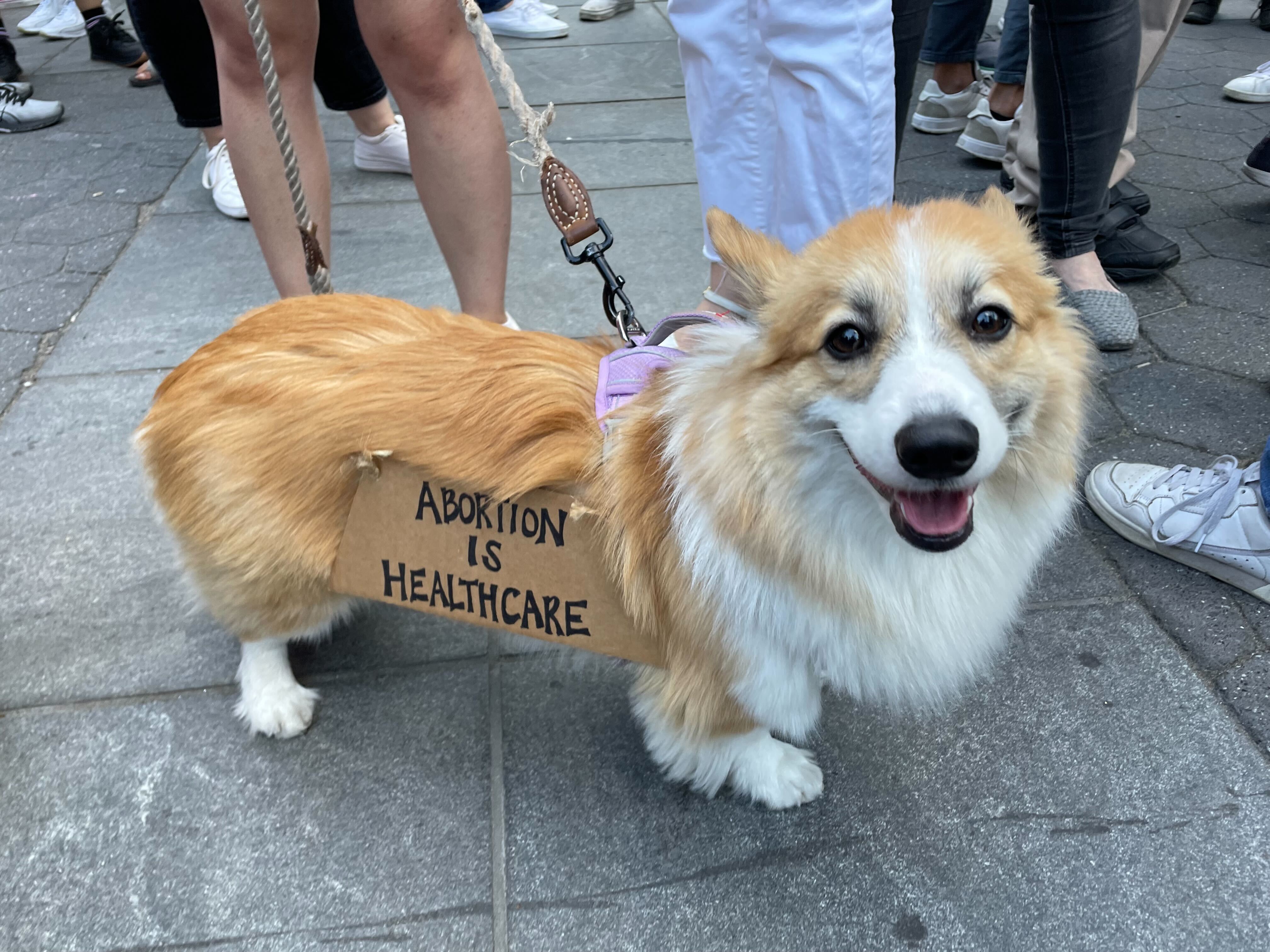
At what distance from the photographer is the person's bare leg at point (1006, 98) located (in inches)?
184

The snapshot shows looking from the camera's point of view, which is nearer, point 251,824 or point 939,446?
point 939,446

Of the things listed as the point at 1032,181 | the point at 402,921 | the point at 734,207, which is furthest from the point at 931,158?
the point at 402,921

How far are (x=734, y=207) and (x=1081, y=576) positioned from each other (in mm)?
1456

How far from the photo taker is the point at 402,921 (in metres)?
1.76

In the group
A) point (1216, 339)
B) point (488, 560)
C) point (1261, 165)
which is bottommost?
point (1216, 339)

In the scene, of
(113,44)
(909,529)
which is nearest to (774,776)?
(909,529)

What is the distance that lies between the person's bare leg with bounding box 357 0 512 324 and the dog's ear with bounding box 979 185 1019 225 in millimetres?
1577

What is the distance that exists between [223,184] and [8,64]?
304cm

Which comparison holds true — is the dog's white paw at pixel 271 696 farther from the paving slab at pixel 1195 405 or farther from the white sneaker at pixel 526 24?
the white sneaker at pixel 526 24

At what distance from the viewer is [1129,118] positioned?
3.46 meters

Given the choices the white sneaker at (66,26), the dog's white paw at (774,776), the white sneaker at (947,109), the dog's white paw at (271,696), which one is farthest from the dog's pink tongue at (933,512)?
the white sneaker at (66,26)

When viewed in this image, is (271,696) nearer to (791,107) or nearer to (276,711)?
(276,711)

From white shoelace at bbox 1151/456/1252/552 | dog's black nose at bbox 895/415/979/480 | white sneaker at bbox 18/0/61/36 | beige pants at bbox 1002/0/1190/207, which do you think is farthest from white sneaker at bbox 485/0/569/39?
dog's black nose at bbox 895/415/979/480

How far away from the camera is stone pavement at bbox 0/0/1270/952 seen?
1743mm
